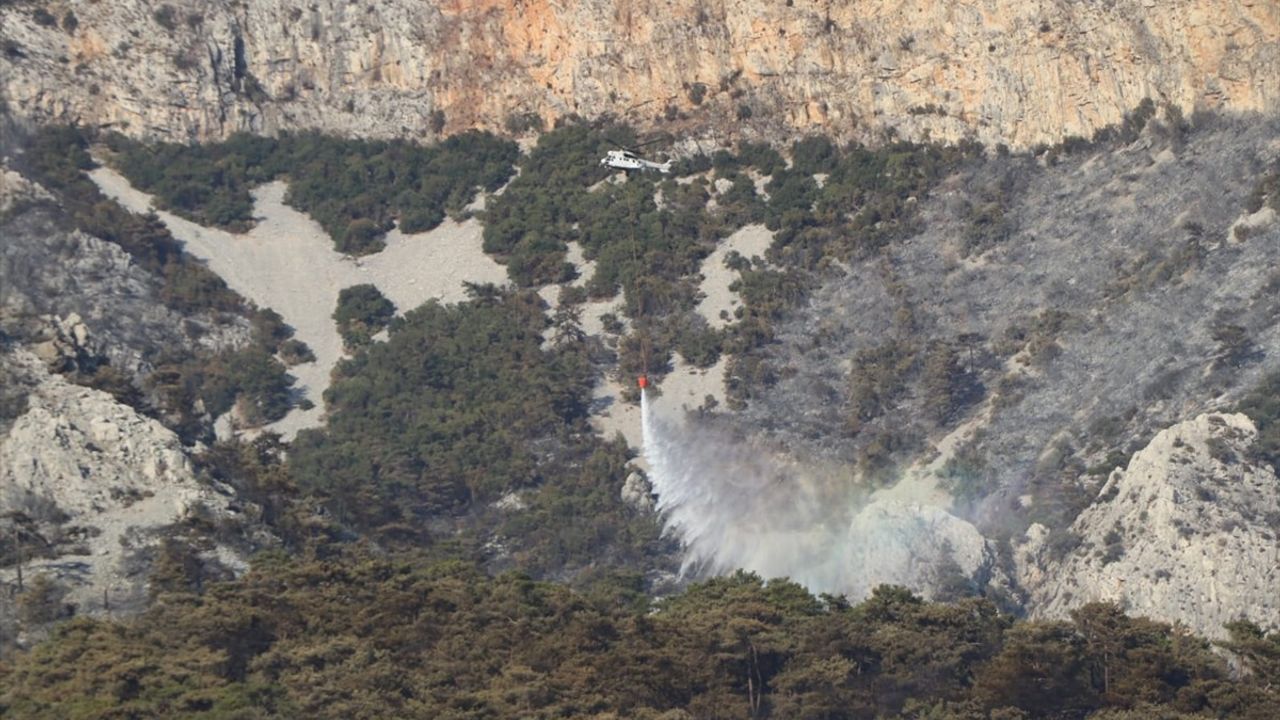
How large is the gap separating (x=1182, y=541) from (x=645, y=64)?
45447mm

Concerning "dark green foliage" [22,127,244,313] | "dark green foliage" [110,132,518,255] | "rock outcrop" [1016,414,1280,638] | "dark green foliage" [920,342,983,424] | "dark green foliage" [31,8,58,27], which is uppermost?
"dark green foliage" [31,8,58,27]

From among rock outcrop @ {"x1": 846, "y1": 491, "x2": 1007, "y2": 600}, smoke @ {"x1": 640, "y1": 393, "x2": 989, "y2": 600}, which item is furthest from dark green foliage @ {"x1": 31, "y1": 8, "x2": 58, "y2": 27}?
rock outcrop @ {"x1": 846, "y1": 491, "x2": 1007, "y2": 600}

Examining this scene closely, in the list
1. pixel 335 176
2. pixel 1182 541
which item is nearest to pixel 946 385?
pixel 1182 541

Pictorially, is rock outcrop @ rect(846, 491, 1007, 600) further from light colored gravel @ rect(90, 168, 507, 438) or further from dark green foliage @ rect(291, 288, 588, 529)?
light colored gravel @ rect(90, 168, 507, 438)

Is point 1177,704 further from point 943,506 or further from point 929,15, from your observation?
point 929,15

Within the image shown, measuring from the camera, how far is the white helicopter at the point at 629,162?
141m

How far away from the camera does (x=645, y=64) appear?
146875mm

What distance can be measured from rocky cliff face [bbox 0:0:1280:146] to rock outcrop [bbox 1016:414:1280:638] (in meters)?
23.2

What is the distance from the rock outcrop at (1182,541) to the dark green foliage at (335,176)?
4267 centimetres

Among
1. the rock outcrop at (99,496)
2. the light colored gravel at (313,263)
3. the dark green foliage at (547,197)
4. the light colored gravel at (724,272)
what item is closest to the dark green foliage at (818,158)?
the light colored gravel at (724,272)

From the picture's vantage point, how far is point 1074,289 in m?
130

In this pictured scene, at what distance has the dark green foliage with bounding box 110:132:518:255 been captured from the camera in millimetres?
148275

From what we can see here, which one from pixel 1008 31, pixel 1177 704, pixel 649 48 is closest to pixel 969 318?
pixel 1008 31

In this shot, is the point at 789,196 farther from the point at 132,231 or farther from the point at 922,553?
the point at 922,553
